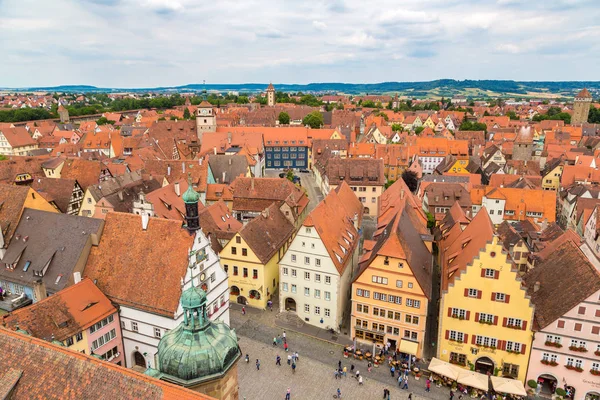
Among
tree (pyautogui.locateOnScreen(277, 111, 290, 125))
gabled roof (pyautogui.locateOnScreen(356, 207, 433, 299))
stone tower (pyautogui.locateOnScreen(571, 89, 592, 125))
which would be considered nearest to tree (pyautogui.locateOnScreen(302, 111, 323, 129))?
tree (pyautogui.locateOnScreen(277, 111, 290, 125))

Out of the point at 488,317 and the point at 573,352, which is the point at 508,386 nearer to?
the point at 488,317

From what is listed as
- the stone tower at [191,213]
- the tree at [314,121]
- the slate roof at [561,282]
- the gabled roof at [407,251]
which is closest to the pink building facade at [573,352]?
the slate roof at [561,282]

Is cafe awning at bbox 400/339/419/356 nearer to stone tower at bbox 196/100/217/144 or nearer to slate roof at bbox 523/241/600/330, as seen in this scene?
slate roof at bbox 523/241/600/330

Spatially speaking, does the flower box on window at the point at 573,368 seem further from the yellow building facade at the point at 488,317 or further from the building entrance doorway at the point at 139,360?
the building entrance doorway at the point at 139,360

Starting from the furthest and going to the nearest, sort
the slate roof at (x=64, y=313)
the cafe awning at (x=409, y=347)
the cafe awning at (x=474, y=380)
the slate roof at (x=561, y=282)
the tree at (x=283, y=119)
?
1. the tree at (x=283, y=119)
2. the cafe awning at (x=409, y=347)
3. the cafe awning at (x=474, y=380)
4. the slate roof at (x=561, y=282)
5. the slate roof at (x=64, y=313)

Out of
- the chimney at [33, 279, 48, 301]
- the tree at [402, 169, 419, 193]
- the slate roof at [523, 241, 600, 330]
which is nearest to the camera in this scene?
the slate roof at [523, 241, 600, 330]

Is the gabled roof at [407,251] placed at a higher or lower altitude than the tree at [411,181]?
higher

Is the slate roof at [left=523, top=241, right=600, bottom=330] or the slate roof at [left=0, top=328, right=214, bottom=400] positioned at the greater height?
the slate roof at [left=0, top=328, right=214, bottom=400]

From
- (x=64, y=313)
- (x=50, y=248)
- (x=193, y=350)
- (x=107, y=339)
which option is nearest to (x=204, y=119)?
(x=50, y=248)
